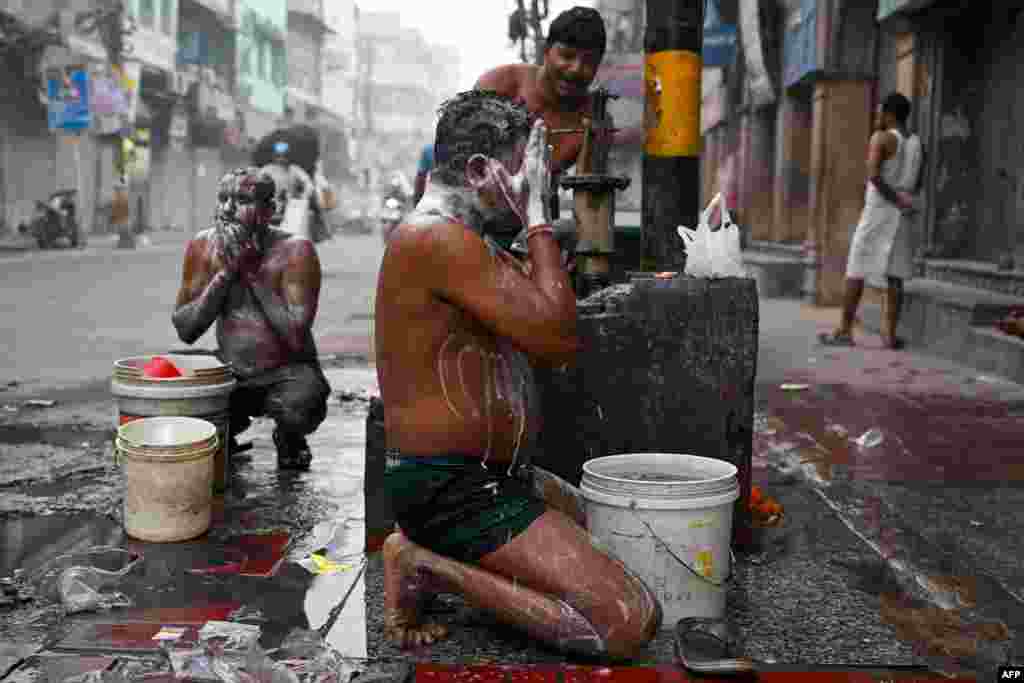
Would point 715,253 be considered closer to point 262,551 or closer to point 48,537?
point 262,551

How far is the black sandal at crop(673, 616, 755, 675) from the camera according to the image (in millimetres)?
2793

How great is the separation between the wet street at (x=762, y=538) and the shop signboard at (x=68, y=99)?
59.6 ft

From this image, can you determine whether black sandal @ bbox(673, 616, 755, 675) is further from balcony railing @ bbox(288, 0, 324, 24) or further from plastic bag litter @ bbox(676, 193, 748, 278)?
balcony railing @ bbox(288, 0, 324, 24)

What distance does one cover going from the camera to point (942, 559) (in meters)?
3.82

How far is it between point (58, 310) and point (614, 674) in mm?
10427

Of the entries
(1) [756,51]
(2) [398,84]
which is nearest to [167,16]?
(1) [756,51]

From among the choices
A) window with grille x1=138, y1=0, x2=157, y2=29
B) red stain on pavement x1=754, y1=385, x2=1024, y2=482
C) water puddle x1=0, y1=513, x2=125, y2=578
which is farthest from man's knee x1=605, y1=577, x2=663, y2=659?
window with grille x1=138, y1=0, x2=157, y2=29

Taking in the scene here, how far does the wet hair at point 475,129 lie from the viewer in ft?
9.67

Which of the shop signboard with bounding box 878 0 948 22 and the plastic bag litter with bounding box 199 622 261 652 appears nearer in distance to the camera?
the plastic bag litter with bounding box 199 622 261 652

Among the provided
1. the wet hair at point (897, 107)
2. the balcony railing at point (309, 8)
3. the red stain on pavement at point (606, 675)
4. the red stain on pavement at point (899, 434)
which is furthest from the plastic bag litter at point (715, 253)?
the balcony railing at point (309, 8)

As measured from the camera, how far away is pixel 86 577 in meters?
3.43

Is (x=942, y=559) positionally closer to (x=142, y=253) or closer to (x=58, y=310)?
(x=58, y=310)

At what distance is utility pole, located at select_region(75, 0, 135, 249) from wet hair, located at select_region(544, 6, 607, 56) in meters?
24.0

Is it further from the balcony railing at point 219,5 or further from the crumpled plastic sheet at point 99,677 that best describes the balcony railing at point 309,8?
the crumpled plastic sheet at point 99,677
